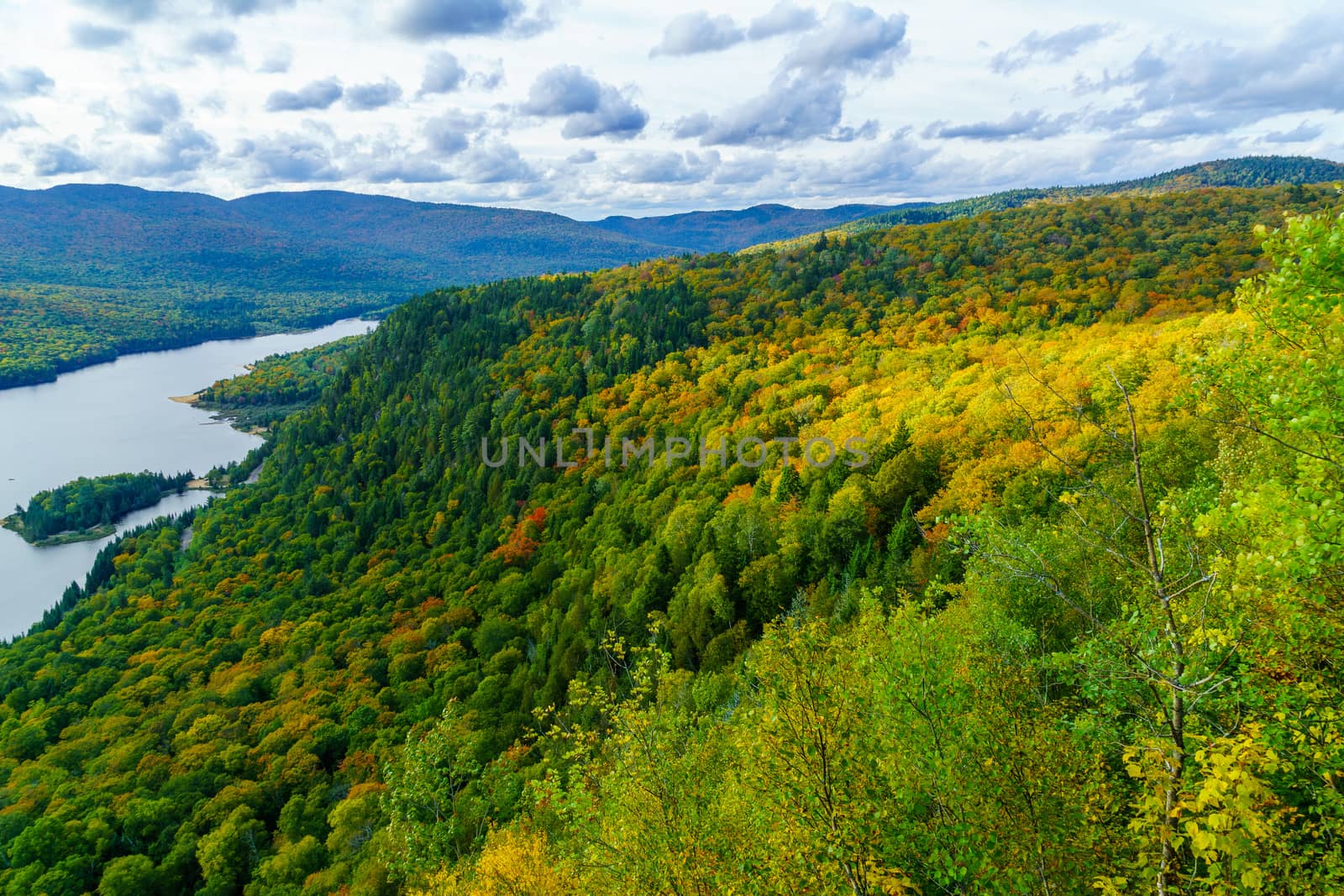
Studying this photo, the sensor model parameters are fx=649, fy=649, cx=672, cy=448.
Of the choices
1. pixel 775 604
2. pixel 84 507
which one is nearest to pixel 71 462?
pixel 84 507

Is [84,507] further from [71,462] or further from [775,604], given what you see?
[775,604]

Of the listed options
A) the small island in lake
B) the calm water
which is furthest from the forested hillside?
the small island in lake

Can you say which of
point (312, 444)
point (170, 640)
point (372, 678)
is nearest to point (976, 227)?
point (372, 678)

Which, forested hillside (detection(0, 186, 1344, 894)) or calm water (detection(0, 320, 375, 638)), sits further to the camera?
calm water (detection(0, 320, 375, 638))

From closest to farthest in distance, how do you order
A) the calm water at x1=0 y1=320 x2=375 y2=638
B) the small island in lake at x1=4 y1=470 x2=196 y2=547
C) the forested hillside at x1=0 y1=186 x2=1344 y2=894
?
the forested hillside at x1=0 y1=186 x2=1344 y2=894
the calm water at x1=0 y1=320 x2=375 y2=638
the small island in lake at x1=4 y1=470 x2=196 y2=547

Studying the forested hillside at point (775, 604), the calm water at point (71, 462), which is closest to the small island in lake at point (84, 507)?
the calm water at point (71, 462)

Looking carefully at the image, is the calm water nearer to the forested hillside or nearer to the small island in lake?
the small island in lake
